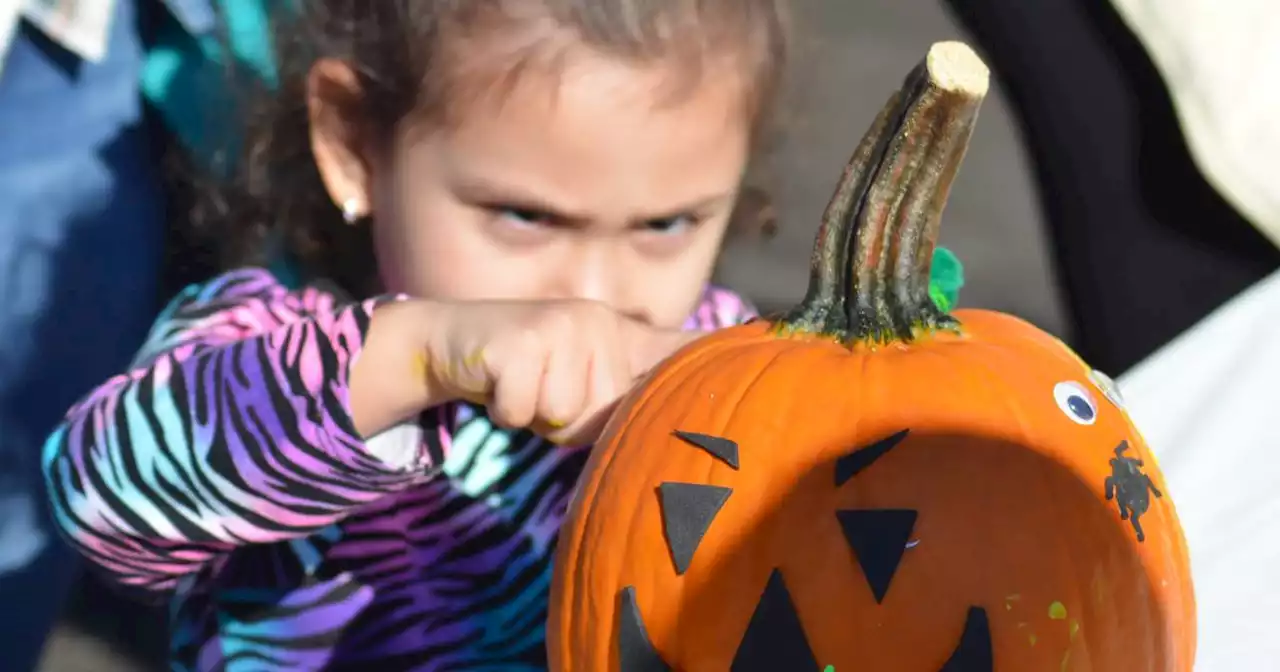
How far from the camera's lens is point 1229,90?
4.24 ft

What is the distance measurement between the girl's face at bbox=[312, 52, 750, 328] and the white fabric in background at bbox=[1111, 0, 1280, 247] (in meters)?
0.70

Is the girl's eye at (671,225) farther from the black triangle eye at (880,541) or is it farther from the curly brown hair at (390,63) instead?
the black triangle eye at (880,541)

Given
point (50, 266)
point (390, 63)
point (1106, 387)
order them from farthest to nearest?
point (50, 266) < point (390, 63) < point (1106, 387)

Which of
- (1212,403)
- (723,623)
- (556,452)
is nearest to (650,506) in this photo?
(723,623)

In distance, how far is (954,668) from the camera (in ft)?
1.67

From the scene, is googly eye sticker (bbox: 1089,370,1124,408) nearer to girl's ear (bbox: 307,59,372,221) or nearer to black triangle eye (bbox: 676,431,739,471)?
black triangle eye (bbox: 676,431,739,471)

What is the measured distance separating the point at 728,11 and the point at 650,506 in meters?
0.48

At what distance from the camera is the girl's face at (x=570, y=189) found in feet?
2.58

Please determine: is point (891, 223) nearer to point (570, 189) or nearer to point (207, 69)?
point (570, 189)

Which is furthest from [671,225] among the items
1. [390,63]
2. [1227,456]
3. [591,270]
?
[1227,456]

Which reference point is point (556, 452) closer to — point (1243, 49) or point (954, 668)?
point (954, 668)

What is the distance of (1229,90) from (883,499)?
1035 millimetres

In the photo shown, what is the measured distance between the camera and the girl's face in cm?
79

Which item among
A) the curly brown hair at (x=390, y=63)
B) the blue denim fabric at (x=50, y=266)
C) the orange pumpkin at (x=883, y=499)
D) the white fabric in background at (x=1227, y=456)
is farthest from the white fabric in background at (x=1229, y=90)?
the blue denim fabric at (x=50, y=266)
